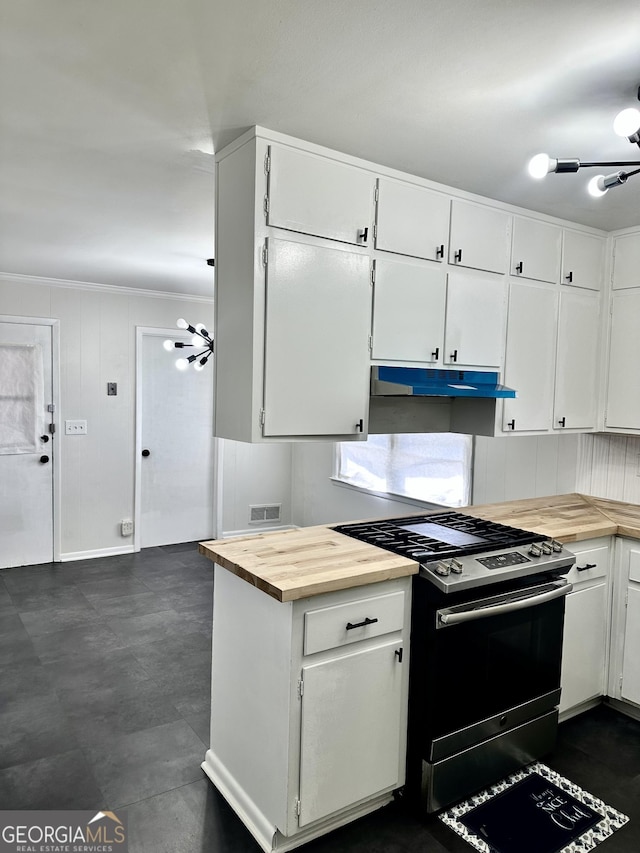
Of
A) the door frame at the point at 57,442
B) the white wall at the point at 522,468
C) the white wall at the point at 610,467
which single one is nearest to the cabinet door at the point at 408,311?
the white wall at the point at 522,468

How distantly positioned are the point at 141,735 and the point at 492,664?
62.0 inches

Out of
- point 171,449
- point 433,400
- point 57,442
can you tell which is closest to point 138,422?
point 171,449

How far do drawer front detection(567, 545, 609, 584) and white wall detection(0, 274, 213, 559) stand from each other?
4062mm

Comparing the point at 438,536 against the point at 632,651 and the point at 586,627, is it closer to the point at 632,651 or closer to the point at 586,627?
the point at 586,627

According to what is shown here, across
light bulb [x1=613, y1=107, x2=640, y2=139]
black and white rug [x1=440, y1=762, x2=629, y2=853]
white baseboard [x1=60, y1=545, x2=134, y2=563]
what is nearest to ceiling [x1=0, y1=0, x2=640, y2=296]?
light bulb [x1=613, y1=107, x2=640, y2=139]

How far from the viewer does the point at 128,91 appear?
1846mm

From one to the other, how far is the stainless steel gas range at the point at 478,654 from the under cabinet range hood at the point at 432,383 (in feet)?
2.04

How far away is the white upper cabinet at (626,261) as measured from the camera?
10.5 feet

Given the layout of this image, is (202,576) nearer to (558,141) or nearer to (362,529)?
(362,529)

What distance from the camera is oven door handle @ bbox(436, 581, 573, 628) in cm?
204

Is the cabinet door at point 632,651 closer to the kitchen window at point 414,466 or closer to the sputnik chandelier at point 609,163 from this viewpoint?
the kitchen window at point 414,466

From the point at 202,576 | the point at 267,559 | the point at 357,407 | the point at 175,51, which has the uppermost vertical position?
the point at 175,51

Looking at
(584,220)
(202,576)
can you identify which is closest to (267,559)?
(584,220)

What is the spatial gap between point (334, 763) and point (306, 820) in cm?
19
